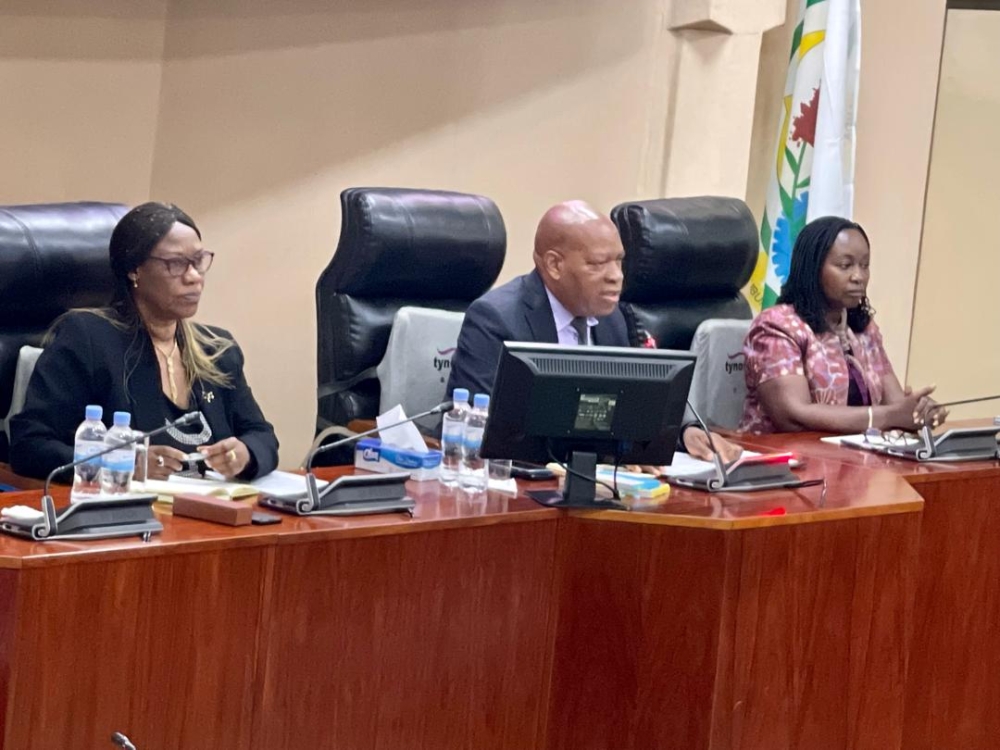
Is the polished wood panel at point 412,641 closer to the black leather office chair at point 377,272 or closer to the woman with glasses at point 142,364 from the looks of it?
the woman with glasses at point 142,364

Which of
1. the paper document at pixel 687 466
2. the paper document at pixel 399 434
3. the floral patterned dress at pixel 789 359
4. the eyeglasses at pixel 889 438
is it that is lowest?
the paper document at pixel 687 466

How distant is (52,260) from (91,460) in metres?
0.88

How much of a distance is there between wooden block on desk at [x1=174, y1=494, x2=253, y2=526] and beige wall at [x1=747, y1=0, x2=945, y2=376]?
12.5 ft

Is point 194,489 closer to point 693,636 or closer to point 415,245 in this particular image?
point 693,636

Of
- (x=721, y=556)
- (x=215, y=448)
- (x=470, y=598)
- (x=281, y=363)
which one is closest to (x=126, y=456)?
(x=215, y=448)

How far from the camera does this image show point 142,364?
2.99 m

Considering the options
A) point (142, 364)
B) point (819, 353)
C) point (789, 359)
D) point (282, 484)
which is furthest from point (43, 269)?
point (819, 353)

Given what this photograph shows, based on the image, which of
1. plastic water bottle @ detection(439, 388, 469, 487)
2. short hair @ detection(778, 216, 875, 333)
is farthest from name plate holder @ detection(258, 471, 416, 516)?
short hair @ detection(778, 216, 875, 333)

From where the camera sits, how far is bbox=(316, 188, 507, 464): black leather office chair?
3.73 meters

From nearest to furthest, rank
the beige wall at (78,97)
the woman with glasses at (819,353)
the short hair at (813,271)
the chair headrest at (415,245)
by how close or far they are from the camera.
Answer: the chair headrest at (415,245), the woman with glasses at (819,353), the short hair at (813,271), the beige wall at (78,97)

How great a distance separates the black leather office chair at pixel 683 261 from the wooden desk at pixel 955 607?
811 mm

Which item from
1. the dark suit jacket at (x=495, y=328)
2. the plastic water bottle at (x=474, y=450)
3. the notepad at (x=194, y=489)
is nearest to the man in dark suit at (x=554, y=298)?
the dark suit jacket at (x=495, y=328)

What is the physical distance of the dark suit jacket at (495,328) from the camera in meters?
3.34

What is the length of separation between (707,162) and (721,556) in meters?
2.80
